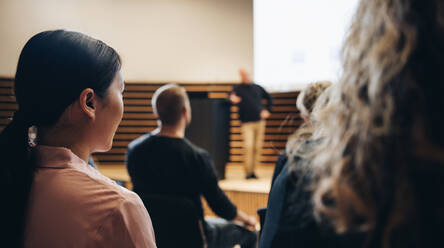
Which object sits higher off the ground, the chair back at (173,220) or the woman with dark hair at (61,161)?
the woman with dark hair at (61,161)

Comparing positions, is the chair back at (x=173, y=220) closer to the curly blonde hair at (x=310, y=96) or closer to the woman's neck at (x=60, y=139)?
the curly blonde hair at (x=310, y=96)

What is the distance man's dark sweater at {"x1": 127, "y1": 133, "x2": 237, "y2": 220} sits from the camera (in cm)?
225

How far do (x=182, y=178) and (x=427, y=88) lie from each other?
1.87 meters

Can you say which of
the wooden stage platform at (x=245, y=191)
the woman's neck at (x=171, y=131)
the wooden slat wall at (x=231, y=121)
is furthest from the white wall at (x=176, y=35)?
the woman's neck at (x=171, y=131)

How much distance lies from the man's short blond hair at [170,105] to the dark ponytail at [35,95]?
1563 mm

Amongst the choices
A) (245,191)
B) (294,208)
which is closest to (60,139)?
(294,208)

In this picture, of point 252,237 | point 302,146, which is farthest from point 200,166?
point 302,146

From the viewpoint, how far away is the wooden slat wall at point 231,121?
7.54m

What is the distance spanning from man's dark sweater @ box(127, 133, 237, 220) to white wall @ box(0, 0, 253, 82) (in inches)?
200

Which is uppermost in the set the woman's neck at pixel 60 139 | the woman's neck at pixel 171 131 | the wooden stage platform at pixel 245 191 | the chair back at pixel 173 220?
the woman's neck at pixel 60 139

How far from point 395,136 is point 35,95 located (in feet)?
2.38

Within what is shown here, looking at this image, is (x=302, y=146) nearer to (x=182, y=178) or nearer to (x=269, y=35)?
(x=182, y=178)

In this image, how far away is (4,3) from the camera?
6238mm

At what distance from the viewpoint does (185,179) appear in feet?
7.39
